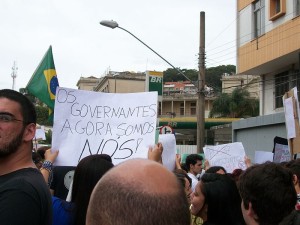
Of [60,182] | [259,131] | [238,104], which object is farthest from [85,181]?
[238,104]

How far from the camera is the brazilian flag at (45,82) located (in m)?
5.95

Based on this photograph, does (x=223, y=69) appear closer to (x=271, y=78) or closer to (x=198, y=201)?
(x=271, y=78)

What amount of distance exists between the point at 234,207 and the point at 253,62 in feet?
59.2

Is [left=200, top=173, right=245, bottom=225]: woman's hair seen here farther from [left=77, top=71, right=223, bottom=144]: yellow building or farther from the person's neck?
[left=77, top=71, right=223, bottom=144]: yellow building

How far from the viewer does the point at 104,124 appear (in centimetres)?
445

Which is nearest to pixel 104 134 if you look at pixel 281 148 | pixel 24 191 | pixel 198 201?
pixel 198 201

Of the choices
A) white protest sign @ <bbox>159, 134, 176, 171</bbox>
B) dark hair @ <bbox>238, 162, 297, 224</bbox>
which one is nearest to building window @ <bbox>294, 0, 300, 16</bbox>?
white protest sign @ <bbox>159, 134, 176, 171</bbox>

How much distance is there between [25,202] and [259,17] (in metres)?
19.9

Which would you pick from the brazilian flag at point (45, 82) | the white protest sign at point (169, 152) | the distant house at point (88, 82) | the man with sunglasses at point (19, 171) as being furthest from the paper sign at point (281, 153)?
the distant house at point (88, 82)

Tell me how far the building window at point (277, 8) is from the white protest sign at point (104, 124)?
49.0ft

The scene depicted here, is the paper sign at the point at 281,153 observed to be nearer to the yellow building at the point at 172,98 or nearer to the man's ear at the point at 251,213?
the man's ear at the point at 251,213

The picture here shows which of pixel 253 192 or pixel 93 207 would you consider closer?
pixel 93 207

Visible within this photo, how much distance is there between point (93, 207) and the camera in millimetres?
1311

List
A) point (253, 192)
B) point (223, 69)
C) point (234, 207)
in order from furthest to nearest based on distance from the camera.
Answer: point (223, 69), point (234, 207), point (253, 192)
